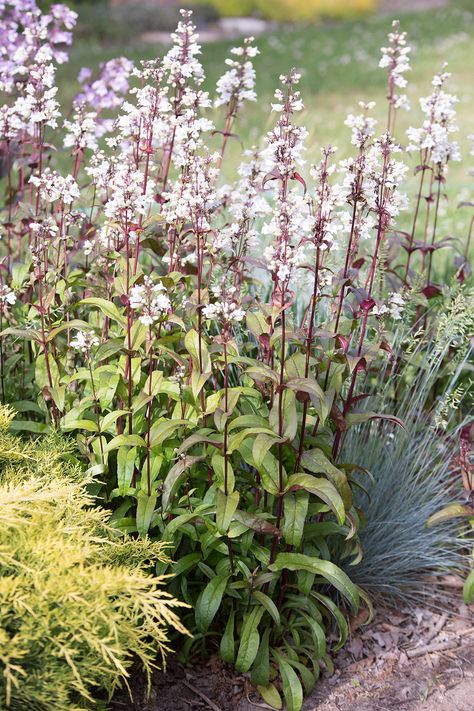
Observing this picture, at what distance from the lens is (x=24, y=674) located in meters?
1.87

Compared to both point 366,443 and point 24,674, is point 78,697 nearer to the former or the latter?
point 24,674

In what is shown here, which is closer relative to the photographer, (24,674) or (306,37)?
(24,674)

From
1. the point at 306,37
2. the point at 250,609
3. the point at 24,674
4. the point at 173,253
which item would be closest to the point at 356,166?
the point at 173,253

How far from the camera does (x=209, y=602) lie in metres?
2.47

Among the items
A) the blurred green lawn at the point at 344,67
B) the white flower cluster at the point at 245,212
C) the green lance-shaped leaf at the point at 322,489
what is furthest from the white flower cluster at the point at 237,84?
the blurred green lawn at the point at 344,67

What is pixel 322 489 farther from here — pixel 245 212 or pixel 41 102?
pixel 41 102

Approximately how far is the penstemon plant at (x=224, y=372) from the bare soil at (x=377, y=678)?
0.09 m

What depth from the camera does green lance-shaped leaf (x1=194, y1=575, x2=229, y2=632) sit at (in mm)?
2471

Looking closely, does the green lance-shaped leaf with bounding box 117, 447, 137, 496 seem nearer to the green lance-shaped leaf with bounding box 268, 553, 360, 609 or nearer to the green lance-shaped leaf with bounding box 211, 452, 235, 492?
the green lance-shaped leaf with bounding box 211, 452, 235, 492

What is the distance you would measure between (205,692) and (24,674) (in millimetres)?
858

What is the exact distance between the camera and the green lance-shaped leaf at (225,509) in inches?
92.1

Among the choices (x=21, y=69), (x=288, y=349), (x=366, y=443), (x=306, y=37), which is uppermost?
(x=306, y=37)

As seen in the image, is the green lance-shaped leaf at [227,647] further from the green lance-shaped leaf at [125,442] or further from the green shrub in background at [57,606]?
the green lance-shaped leaf at [125,442]

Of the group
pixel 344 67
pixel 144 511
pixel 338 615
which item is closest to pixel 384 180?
pixel 144 511
